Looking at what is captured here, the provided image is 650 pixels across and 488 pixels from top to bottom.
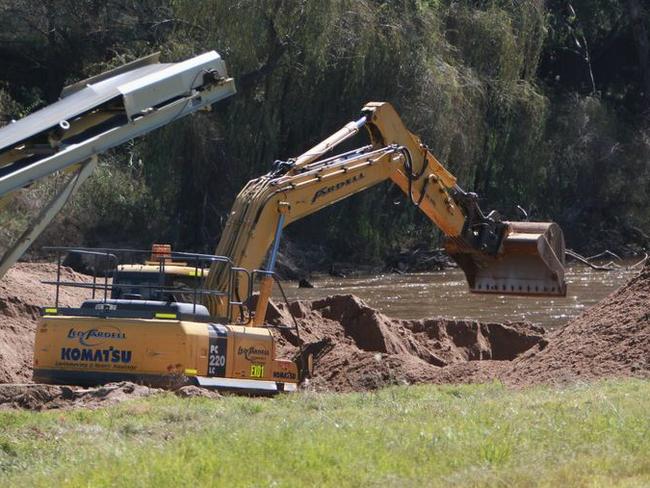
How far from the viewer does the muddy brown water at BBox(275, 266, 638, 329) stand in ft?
100

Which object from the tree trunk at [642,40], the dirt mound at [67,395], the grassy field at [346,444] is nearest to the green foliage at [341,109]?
the tree trunk at [642,40]

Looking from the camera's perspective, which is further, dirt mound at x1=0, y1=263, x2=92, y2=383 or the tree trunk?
the tree trunk

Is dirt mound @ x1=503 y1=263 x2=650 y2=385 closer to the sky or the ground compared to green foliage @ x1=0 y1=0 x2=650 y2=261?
closer to the ground

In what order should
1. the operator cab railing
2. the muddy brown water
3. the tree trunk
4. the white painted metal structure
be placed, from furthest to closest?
the tree trunk, the muddy brown water, the operator cab railing, the white painted metal structure

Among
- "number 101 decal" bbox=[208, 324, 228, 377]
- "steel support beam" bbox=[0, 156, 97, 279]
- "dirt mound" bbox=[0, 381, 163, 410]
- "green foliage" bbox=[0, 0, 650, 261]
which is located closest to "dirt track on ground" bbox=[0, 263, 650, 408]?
"dirt mound" bbox=[0, 381, 163, 410]

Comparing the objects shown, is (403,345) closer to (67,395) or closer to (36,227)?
(67,395)

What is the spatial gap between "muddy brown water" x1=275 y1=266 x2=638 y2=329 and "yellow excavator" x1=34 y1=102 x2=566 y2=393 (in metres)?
7.25

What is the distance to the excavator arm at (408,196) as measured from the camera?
17.4 m

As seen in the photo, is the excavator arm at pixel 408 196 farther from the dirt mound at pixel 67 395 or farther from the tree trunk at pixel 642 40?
the tree trunk at pixel 642 40

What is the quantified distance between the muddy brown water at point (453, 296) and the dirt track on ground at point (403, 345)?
4.67 m

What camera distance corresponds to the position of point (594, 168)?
44562 millimetres

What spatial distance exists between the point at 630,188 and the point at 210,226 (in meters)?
14.5

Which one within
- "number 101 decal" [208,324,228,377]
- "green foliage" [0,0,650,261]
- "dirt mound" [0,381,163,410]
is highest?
"green foliage" [0,0,650,261]

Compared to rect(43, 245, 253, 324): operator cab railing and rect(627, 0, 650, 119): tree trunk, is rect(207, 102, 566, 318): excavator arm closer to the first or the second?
rect(43, 245, 253, 324): operator cab railing
